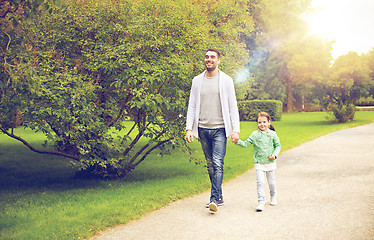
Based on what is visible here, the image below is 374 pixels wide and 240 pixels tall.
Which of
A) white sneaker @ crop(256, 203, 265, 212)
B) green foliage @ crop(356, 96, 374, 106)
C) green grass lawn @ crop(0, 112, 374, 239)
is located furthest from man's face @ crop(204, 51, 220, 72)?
green foliage @ crop(356, 96, 374, 106)

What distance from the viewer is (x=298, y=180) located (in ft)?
24.9

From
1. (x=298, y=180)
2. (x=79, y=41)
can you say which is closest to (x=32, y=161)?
(x=79, y=41)

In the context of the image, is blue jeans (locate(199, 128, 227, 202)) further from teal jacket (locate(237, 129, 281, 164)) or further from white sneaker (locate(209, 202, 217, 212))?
teal jacket (locate(237, 129, 281, 164))

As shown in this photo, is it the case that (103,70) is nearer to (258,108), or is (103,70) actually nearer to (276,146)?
(276,146)

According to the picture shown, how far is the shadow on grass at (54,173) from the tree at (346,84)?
50.8 feet

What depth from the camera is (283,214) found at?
5.19 m

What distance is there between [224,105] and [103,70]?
114 inches

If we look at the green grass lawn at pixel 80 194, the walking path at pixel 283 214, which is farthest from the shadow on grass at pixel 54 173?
the walking path at pixel 283 214

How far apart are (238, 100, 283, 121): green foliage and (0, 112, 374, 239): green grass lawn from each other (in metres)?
19.6

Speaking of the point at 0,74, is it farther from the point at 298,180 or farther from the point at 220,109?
the point at 298,180

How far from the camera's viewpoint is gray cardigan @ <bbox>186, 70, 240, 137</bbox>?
5375mm

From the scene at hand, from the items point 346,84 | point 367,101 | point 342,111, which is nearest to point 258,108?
point 342,111

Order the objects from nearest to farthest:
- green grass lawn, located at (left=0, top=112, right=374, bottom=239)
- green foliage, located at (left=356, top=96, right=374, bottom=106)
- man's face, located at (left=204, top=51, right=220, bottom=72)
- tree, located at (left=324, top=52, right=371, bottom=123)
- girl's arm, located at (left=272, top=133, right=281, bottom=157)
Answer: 1. green grass lawn, located at (left=0, top=112, right=374, bottom=239)
2. man's face, located at (left=204, top=51, right=220, bottom=72)
3. girl's arm, located at (left=272, top=133, right=281, bottom=157)
4. tree, located at (left=324, top=52, right=371, bottom=123)
5. green foliage, located at (left=356, top=96, right=374, bottom=106)

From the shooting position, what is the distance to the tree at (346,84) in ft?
78.4
